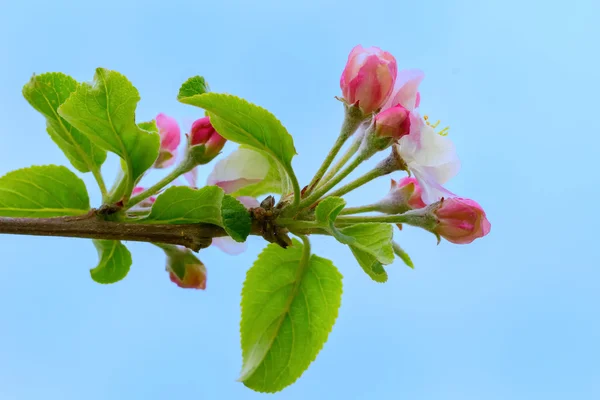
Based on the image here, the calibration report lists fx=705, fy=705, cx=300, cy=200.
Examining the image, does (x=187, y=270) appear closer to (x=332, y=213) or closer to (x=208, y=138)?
(x=208, y=138)

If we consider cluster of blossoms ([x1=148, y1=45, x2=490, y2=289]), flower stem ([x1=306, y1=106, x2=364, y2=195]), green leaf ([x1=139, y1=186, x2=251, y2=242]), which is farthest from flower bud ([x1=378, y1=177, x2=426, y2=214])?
green leaf ([x1=139, y1=186, x2=251, y2=242])

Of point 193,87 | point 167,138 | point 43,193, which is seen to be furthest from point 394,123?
point 43,193

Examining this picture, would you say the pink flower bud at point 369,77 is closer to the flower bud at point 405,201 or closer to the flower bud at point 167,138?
the flower bud at point 405,201

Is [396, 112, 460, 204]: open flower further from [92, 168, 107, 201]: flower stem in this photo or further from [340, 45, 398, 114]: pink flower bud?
[92, 168, 107, 201]: flower stem

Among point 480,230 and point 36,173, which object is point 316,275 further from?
point 36,173

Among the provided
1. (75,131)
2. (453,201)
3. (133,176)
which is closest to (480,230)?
(453,201)

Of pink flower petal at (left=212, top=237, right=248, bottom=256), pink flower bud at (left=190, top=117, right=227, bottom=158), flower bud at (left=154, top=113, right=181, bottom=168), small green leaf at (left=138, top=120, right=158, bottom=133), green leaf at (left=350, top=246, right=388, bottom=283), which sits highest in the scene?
small green leaf at (left=138, top=120, right=158, bottom=133)
